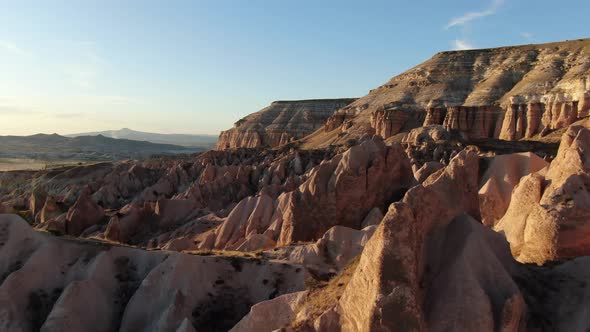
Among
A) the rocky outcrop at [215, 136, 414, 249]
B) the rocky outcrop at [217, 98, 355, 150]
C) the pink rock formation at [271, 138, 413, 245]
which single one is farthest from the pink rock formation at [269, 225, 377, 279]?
the rocky outcrop at [217, 98, 355, 150]

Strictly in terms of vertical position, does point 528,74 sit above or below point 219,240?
above

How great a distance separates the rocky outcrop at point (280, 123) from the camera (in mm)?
143625

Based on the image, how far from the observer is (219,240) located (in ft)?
118

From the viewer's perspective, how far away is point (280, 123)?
151250mm

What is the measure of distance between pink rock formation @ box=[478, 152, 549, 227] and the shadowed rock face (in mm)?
48088

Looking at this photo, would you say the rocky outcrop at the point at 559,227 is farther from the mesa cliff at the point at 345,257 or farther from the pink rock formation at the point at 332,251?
the pink rock formation at the point at 332,251

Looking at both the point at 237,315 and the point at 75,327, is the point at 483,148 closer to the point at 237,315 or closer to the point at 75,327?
the point at 237,315

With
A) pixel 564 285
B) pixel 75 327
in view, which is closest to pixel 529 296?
pixel 564 285

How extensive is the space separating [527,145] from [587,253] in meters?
53.3

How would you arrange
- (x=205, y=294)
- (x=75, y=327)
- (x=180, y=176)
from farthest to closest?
(x=180, y=176) < (x=205, y=294) < (x=75, y=327)

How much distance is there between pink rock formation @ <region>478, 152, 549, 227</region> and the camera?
91.7 ft

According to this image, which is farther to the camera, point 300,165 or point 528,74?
point 528,74

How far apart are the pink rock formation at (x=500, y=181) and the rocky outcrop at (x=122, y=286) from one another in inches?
578

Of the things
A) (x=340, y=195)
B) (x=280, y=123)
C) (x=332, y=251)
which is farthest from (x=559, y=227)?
(x=280, y=123)
